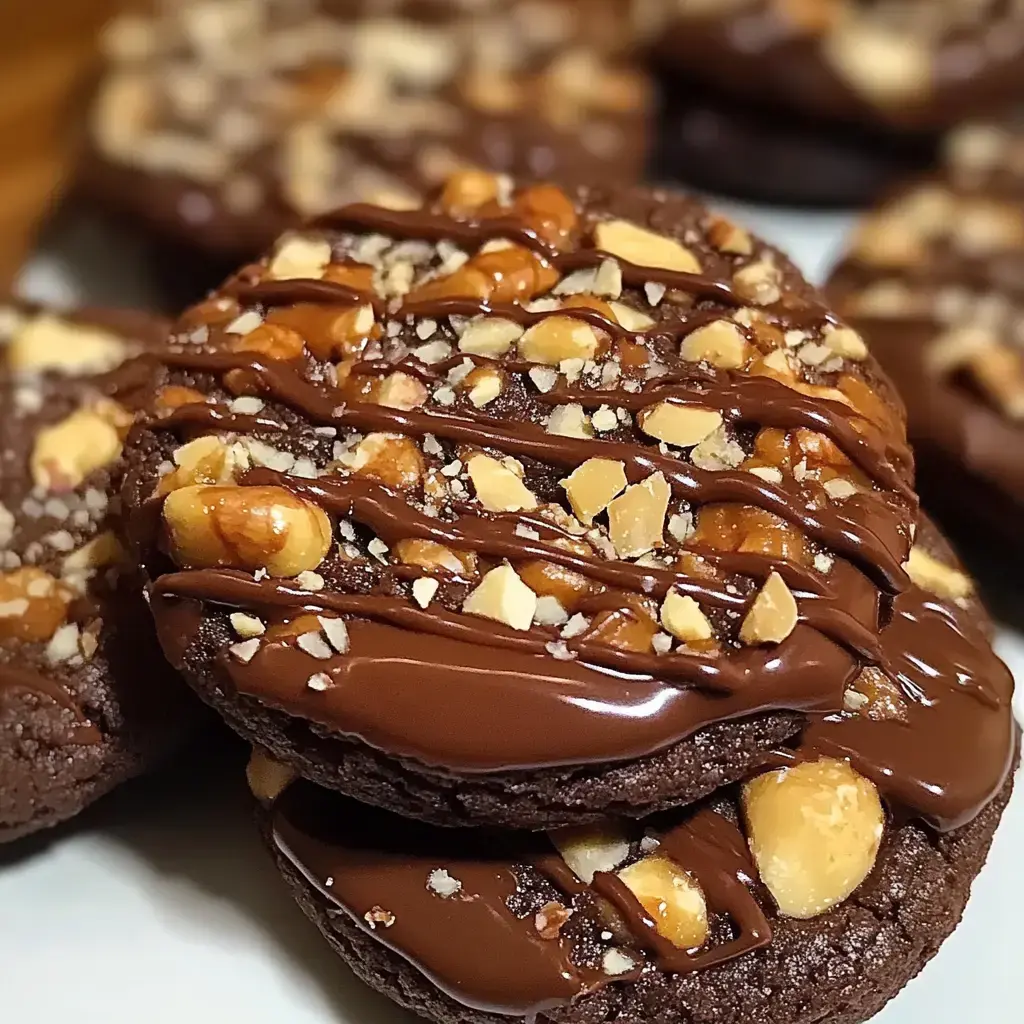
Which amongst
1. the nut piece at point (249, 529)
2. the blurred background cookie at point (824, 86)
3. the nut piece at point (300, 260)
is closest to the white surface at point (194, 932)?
the nut piece at point (249, 529)

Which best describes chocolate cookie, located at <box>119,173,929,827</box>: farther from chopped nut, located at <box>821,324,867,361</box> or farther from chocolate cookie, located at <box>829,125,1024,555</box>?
chocolate cookie, located at <box>829,125,1024,555</box>

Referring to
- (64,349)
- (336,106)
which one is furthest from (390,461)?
(336,106)

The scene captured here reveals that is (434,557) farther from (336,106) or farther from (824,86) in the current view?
(824,86)

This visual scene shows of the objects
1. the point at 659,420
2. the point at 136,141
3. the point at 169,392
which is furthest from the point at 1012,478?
the point at 136,141

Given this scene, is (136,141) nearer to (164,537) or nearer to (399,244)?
(399,244)

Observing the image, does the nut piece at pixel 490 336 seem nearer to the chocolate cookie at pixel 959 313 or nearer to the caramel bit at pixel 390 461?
the caramel bit at pixel 390 461

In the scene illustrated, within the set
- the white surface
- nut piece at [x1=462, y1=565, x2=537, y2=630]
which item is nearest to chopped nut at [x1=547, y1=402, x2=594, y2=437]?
nut piece at [x1=462, y1=565, x2=537, y2=630]
